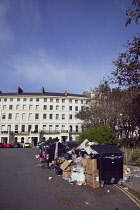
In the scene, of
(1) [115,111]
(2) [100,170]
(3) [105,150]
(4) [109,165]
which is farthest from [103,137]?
(2) [100,170]

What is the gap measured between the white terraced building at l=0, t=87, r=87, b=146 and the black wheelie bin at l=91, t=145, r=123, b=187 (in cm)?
4860

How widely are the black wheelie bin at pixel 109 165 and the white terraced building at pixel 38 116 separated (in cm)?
4860

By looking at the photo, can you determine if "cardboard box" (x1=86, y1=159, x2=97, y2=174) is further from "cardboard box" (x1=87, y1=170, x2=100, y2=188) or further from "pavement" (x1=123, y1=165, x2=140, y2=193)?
"pavement" (x1=123, y1=165, x2=140, y2=193)

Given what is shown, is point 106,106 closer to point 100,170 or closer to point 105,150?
point 105,150

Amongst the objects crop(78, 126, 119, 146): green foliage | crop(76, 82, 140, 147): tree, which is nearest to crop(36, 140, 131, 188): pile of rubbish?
crop(78, 126, 119, 146): green foliage

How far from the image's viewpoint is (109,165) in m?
8.41

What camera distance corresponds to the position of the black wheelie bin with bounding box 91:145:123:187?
27.0ft

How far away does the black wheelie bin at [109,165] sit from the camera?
27.0ft

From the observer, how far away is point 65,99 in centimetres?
5978

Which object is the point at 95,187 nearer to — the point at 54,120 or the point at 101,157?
the point at 101,157

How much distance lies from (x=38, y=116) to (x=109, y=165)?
5114 cm

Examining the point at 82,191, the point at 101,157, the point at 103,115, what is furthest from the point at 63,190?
the point at 103,115

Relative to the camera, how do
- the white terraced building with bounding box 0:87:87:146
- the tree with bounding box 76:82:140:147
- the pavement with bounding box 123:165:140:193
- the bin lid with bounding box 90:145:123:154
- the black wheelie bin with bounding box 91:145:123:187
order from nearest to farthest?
the pavement with bounding box 123:165:140:193
the black wheelie bin with bounding box 91:145:123:187
the bin lid with bounding box 90:145:123:154
the tree with bounding box 76:82:140:147
the white terraced building with bounding box 0:87:87:146

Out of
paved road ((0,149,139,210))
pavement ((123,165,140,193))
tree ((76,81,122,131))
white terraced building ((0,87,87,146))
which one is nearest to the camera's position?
paved road ((0,149,139,210))
